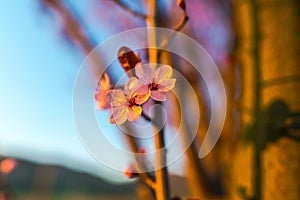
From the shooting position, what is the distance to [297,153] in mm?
720

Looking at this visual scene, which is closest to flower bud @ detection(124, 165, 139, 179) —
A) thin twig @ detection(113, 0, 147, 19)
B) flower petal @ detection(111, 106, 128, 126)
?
flower petal @ detection(111, 106, 128, 126)

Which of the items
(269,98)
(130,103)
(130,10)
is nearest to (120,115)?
(130,103)

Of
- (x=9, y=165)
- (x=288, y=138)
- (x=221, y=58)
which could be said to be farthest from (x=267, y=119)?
(x=221, y=58)

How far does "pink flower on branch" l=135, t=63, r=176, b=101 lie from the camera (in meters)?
0.45

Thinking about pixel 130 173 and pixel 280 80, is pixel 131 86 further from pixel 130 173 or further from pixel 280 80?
pixel 280 80

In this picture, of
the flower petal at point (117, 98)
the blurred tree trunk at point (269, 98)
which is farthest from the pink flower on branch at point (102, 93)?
the blurred tree trunk at point (269, 98)

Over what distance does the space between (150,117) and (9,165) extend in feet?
2.10

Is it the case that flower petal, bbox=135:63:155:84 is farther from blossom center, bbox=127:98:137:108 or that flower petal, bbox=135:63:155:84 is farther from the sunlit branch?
the sunlit branch

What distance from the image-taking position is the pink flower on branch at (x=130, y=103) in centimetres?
46

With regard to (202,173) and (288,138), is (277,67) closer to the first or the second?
(288,138)

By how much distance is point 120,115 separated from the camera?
468mm

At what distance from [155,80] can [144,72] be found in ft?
0.07

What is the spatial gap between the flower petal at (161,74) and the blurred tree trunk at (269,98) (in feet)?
0.92

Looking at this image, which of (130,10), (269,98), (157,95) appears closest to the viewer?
(157,95)
